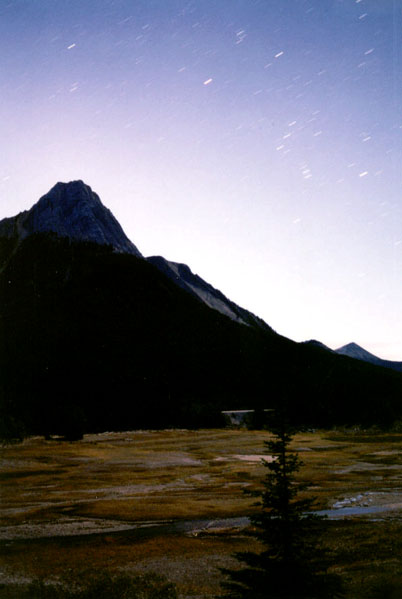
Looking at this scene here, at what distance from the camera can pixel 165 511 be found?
43.2 metres

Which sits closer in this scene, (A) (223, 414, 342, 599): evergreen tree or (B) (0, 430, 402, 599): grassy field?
(A) (223, 414, 342, 599): evergreen tree

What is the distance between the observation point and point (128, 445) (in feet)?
354

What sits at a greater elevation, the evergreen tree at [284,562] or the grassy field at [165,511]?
the evergreen tree at [284,562]

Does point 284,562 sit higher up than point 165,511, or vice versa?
point 284,562

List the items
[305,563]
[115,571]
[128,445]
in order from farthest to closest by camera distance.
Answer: [128,445] < [115,571] < [305,563]

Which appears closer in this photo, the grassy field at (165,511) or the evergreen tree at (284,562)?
the evergreen tree at (284,562)

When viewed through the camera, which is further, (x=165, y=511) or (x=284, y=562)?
(x=165, y=511)

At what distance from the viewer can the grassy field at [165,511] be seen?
1120 inches

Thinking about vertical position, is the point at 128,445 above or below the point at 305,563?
below

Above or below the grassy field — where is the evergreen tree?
above

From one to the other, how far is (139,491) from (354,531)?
83.2 ft

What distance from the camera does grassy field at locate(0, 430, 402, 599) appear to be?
28.5m

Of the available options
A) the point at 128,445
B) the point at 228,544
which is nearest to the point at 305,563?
the point at 228,544

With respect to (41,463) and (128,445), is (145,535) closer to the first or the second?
(41,463)
